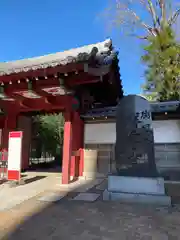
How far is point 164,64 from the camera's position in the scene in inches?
453

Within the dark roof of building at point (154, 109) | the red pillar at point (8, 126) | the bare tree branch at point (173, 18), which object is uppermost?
the bare tree branch at point (173, 18)

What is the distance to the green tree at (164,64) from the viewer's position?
11336 millimetres

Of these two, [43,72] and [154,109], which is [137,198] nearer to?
[154,109]

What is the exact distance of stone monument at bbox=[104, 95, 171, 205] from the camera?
4664mm

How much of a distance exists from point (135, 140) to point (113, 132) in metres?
3.35

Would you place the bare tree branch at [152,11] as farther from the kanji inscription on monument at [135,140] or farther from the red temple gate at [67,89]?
A: the kanji inscription on monument at [135,140]

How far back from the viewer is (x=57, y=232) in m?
3.01

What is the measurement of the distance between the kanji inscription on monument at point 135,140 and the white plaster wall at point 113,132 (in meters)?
3.02

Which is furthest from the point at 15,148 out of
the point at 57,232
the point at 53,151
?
the point at 53,151

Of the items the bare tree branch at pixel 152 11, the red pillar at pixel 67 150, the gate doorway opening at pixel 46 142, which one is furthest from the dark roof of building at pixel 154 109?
the bare tree branch at pixel 152 11

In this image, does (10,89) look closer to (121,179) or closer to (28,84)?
(28,84)

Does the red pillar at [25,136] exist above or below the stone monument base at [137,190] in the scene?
above

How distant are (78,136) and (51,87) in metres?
2.16

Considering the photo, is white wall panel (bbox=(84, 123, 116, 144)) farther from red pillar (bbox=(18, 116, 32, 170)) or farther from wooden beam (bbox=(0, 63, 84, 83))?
red pillar (bbox=(18, 116, 32, 170))
